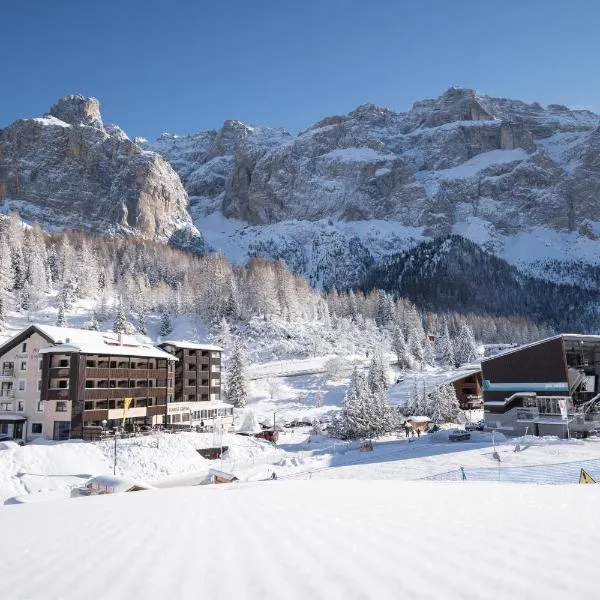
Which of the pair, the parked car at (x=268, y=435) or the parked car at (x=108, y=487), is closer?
the parked car at (x=108, y=487)

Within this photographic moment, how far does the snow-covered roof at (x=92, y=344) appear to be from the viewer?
52844 millimetres

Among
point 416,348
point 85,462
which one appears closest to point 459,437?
point 85,462

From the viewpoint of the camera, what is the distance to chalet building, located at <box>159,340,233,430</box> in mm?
71000

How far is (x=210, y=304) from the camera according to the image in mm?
136500

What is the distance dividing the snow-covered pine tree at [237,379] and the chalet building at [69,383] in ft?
81.9

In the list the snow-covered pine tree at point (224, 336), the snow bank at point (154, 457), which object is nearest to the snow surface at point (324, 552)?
the snow bank at point (154, 457)

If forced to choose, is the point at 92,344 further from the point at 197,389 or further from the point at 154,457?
the point at 197,389

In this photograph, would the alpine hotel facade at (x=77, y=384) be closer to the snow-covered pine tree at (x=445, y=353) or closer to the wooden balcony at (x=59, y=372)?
the wooden balcony at (x=59, y=372)

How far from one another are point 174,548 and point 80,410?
47.4 meters

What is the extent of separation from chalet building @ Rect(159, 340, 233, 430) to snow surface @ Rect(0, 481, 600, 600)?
190 feet

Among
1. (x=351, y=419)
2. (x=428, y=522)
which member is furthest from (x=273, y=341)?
(x=428, y=522)

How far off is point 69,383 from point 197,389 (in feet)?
84.3

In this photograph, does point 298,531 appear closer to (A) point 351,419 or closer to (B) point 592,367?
(A) point 351,419

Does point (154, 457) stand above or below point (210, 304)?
below
